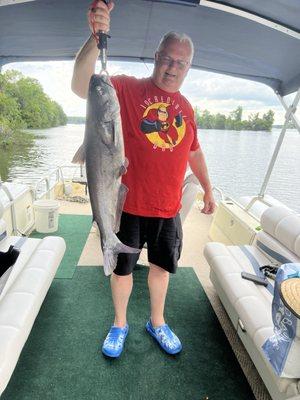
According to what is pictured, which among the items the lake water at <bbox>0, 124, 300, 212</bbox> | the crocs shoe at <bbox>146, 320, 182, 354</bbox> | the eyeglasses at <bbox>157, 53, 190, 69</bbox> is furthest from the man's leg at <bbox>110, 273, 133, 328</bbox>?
the lake water at <bbox>0, 124, 300, 212</bbox>

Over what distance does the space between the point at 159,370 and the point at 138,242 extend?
3.19 ft

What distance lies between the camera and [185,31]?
304 cm

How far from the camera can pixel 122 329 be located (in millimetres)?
2385

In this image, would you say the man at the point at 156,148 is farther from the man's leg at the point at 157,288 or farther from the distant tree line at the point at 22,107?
the distant tree line at the point at 22,107

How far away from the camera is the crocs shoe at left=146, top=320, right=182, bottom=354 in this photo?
231 centimetres

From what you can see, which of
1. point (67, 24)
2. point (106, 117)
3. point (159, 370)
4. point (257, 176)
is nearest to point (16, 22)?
point (67, 24)

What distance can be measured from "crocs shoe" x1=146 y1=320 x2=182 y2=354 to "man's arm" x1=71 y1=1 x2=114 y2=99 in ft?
6.16

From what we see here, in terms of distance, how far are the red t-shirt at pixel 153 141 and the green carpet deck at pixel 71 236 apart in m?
1.90

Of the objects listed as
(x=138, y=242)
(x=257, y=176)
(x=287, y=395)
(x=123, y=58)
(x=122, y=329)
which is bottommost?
(x=257, y=176)

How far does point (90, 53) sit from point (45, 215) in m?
3.46

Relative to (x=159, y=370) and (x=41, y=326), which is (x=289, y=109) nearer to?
(x=159, y=370)

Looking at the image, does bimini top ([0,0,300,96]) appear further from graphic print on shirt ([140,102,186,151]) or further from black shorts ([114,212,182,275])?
black shorts ([114,212,182,275])

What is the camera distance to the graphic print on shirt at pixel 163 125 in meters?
1.80

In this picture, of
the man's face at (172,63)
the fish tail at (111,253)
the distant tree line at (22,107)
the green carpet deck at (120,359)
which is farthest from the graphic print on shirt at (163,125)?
the distant tree line at (22,107)
